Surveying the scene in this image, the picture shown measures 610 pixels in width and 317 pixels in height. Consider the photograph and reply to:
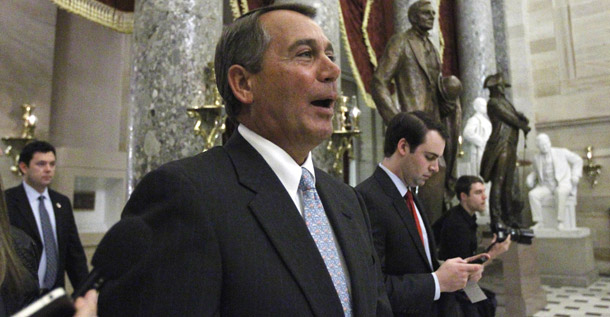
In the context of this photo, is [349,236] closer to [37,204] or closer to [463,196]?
[463,196]

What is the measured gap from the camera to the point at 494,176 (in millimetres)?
7242

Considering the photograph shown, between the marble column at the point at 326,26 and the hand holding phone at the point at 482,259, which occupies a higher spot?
the marble column at the point at 326,26

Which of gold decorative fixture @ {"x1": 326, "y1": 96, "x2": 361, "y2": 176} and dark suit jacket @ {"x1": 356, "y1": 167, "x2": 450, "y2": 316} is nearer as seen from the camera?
dark suit jacket @ {"x1": 356, "y1": 167, "x2": 450, "y2": 316}

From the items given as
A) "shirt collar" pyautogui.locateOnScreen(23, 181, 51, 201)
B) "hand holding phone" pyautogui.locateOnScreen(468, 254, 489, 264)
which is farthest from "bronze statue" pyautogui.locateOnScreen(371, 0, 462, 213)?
"shirt collar" pyautogui.locateOnScreen(23, 181, 51, 201)

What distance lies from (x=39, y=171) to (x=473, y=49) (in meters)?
8.73

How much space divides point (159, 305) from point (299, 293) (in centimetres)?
27

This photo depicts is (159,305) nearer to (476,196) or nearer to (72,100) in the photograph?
(476,196)

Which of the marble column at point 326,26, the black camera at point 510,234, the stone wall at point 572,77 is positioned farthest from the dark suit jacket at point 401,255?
the stone wall at point 572,77

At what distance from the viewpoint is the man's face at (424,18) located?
404 centimetres

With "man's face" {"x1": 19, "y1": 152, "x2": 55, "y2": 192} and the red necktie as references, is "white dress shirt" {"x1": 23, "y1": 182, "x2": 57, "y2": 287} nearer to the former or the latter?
"man's face" {"x1": 19, "y1": 152, "x2": 55, "y2": 192}

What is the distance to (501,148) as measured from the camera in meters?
6.88

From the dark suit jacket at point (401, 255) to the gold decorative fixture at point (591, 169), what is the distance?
32.4 ft

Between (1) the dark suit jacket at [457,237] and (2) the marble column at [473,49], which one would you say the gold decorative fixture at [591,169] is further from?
(1) the dark suit jacket at [457,237]

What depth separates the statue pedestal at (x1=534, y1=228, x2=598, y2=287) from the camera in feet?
25.4
